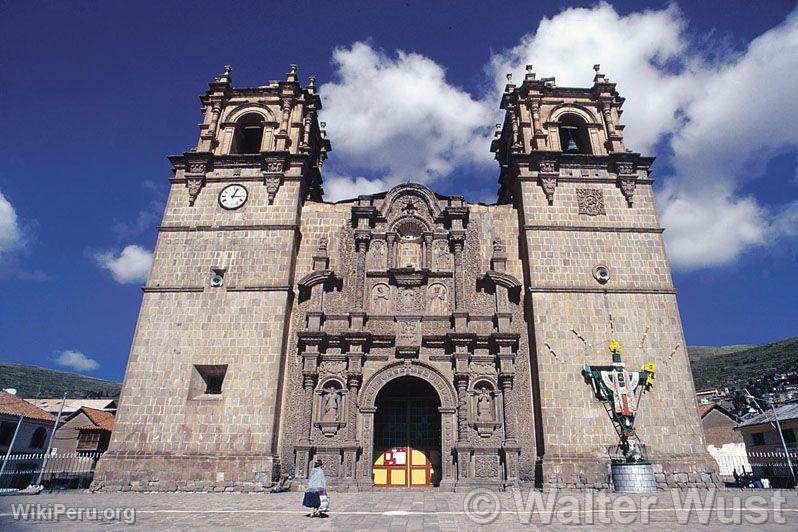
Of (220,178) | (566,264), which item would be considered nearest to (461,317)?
(566,264)

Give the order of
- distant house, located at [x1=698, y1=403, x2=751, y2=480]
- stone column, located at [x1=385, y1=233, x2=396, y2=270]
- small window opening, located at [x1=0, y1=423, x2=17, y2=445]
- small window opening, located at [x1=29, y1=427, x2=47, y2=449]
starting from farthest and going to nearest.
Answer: distant house, located at [x1=698, y1=403, x2=751, y2=480], small window opening, located at [x1=29, y1=427, x2=47, y2=449], small window opening, located at [x1=0, y1=423, x2=17, y2=445], stone column, located at [x1=385, y1=233, x2=396, y2=270]

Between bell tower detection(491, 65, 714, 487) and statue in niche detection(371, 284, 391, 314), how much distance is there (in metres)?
5.80

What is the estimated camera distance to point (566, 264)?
19.3 m

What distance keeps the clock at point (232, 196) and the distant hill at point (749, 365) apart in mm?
77568

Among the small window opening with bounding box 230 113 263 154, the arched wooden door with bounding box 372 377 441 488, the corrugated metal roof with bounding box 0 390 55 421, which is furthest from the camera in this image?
the corrugated metal roof with bounding box 0 390 55 421

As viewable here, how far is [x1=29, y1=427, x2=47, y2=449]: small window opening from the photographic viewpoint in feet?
99.7

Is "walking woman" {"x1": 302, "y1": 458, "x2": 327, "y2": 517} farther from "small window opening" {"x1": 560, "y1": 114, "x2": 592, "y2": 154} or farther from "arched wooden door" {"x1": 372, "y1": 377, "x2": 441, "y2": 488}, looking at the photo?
"small window opening" {"x1": 560, "y1": 114, "x2": 592, "y2": 154}

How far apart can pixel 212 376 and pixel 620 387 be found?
51.2 feet

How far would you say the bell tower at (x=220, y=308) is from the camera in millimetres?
16516

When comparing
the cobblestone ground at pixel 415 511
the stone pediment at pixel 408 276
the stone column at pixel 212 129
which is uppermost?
the stone column at pixel 212 129

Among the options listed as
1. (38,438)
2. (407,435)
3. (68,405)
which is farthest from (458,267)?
(68,405)

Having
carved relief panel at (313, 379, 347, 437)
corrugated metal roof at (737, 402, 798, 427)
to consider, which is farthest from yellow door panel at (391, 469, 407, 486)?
corrugated metal roof at (737, 402, 798, 427)

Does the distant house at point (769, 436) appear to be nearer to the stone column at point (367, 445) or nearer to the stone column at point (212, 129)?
the stone column at point (367, 445)

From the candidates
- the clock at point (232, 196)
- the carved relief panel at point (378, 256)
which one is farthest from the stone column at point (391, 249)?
the clock at point (232, 196)
